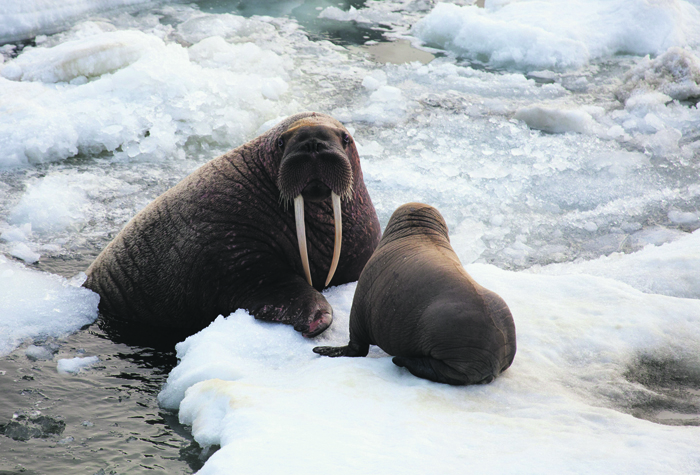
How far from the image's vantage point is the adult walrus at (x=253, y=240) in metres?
3.89

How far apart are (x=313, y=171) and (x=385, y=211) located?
2.29 meters

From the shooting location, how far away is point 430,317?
294 cm

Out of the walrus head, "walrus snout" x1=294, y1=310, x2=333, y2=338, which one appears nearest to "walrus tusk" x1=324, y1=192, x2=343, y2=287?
the walrus head

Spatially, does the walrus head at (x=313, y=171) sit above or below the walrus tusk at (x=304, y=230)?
above

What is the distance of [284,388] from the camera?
3068mm

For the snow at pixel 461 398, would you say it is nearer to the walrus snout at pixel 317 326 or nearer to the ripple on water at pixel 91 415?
the walrus snout at pixel 317 326

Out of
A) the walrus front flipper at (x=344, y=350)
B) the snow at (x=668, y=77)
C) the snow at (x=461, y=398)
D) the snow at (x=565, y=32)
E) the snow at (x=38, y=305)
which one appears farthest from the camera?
the snow at (x=565, y=32)

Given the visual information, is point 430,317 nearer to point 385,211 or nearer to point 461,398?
point 461,398

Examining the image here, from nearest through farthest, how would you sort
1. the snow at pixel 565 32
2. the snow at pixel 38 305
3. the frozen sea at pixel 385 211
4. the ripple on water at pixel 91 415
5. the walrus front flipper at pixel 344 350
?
the frozen sea at pixel 385 211
the ripple on water at pixel 91 415
the walrus front flipper at pixel 344 350
the snow at pixel 38 305
the snow at pixel 565 32

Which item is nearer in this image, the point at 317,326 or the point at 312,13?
the point at 317,326

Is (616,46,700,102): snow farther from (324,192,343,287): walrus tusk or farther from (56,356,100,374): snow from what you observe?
(56,356,100,374): snow

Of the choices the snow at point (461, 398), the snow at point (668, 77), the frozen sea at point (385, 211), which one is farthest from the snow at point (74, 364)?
the snow at point (668, 77)

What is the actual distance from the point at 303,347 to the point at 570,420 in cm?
155

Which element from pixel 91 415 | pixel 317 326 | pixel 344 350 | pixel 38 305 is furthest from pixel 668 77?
pixel 91 415
